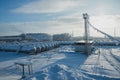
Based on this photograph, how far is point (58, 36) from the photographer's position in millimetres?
94062

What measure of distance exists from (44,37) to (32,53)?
66734 millimetres

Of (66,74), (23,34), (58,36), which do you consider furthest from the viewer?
(58,36)

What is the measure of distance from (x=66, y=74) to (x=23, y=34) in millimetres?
76773

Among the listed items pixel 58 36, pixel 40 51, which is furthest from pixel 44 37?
pixel 40 51

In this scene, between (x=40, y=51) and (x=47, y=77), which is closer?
(x=47, y=77)

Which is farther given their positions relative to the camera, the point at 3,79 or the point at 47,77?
the point at 3,79

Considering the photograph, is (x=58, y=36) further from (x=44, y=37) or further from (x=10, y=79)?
(x=10, y=79)

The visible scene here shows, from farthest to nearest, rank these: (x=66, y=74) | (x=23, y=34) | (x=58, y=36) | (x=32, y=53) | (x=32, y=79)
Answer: (x=58, y=36) → (x=23, y=34) → (x=32, y=53) → (x=66, y=74) → (x=32, y=79)

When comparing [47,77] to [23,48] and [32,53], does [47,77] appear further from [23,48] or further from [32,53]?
[23,48]

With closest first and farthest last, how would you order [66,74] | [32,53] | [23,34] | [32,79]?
[32,79], [66,74], [32,53], [23,34]

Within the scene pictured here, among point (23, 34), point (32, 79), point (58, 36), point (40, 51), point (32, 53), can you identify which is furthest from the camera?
point (58, 36)

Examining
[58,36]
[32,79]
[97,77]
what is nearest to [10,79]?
[32,79]

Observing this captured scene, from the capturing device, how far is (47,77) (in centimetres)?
989

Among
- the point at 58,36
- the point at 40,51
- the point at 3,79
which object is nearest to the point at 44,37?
the point at 58,36
